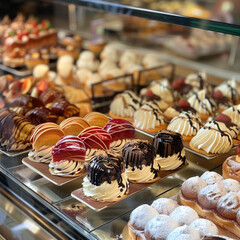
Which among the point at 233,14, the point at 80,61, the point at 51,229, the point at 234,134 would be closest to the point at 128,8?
the point at 234,134

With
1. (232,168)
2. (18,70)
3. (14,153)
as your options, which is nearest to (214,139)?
(232,168)

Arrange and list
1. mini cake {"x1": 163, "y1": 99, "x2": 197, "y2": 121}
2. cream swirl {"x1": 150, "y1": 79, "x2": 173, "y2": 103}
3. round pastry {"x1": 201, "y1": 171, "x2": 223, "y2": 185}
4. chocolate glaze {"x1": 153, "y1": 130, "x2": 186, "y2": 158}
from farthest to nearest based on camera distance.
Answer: cream swirl {"x1": 150, "y1": 79, "x2": 173, "y2": 103}
mini cake {"x1": 163, "y1": 99, "x2": 197, "y2": 121}
chocolate glaze {"x1": 153, "y1": 130, "x2": 186, "y2": 158}
round pastry {"x1": 201, "y1": 171, "x2": 223, "y2": 185}

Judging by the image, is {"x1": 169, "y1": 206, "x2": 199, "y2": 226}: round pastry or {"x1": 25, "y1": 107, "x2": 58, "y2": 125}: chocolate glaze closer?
{"x1": 169, "y1": 206, "x2": 199, "y2": 226}: round pastry

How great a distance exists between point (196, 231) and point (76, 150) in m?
0.72

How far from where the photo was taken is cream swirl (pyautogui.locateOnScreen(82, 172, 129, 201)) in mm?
1636

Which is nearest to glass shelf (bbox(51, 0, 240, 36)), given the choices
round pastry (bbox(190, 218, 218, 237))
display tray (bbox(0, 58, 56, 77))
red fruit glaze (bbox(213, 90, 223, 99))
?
round pastry (bbox(190, 218, 218, 237))

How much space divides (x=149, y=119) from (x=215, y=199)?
86 centimetres

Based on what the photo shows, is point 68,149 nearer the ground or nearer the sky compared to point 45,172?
nearer the sky

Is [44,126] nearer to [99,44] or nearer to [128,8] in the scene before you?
[128,8]

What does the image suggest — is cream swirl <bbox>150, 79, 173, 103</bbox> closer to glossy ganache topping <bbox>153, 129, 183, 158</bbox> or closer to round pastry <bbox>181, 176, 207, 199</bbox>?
glossy ganache topping <bbox>153, 129, 183, 158</bbox>

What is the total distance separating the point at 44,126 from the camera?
1.97 meters

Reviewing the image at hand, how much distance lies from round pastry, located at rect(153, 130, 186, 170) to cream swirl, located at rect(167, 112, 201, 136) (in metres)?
0.33

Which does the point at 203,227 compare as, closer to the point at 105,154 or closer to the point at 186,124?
the point at 105,154

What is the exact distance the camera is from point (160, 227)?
138 centimetres
